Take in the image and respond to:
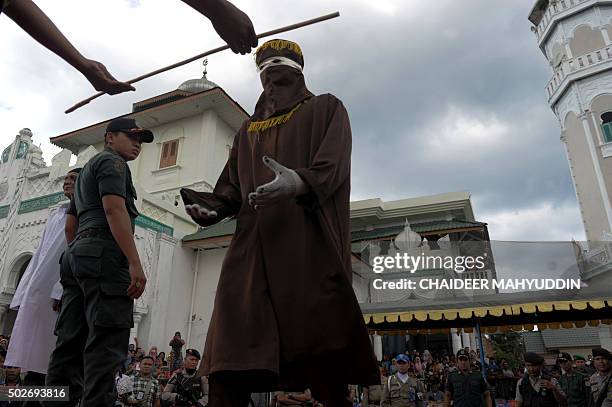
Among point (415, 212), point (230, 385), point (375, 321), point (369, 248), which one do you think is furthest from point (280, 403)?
point (415, 212)

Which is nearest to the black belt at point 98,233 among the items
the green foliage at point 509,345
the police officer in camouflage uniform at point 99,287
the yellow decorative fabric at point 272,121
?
the police officer in camouflage uniform at point 99,287

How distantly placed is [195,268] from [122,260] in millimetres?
13736

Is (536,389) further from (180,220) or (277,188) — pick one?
(180,220)

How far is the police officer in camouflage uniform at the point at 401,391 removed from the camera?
7.93 m

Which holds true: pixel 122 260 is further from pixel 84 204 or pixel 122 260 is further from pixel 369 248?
pixel 369 248

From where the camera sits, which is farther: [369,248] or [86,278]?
[369,248]

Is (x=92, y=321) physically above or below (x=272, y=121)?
below

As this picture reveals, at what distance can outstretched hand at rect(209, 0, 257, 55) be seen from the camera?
1.76 meters

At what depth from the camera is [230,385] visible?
1.82 m

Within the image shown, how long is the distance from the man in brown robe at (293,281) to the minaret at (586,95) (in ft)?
71.4

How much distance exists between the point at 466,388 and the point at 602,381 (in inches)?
81.6

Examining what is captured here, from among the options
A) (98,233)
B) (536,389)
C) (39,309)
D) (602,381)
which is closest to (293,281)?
(98,233)

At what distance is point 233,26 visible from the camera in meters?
1.84

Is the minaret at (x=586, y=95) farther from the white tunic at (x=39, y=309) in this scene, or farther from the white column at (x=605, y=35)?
the white tunic at (x=39, y=309)
